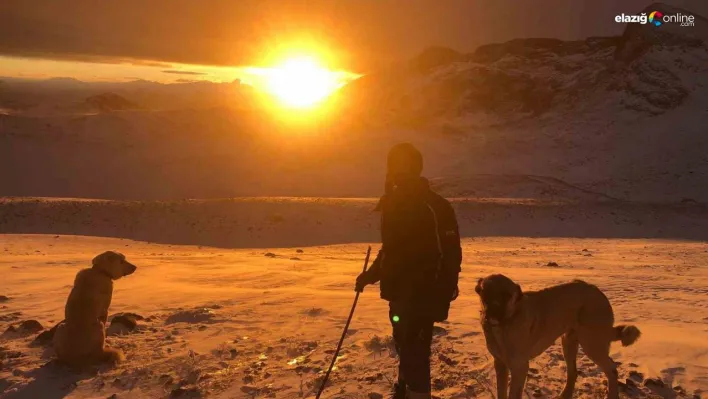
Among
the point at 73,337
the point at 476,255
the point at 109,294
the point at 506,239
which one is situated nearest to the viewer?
the point at 73,337

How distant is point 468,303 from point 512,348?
4.72 m

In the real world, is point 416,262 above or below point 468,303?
above

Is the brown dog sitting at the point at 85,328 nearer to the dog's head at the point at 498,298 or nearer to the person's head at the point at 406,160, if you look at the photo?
the person's head at the point at 406,160

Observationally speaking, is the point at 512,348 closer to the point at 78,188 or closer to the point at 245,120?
the point at 78,188

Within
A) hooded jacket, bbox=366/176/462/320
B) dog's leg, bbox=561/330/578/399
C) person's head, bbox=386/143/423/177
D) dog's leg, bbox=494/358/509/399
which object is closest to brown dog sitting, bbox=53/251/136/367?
hooded jacket, bbox=366/176/462/320

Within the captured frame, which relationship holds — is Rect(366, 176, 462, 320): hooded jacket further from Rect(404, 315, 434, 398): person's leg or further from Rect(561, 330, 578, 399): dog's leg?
Rect(561, 330, 578, 399): dog's leg

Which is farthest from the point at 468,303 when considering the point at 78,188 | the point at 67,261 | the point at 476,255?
the point at 78,188

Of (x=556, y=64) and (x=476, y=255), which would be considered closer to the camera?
(x=476, y=255)

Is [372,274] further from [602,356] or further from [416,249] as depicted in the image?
[602,356]

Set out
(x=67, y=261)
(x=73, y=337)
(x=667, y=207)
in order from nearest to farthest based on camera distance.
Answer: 1. (x=73, y=337)
2. (x=67, y=261)
3. (x=667, y=207)

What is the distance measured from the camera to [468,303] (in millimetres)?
9086

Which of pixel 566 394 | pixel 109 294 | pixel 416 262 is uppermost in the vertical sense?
pixel 416 262

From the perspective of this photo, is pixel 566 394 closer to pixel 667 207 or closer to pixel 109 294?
pixel 109 294

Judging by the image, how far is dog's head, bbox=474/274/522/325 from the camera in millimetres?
4238
